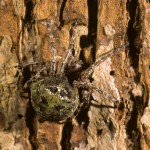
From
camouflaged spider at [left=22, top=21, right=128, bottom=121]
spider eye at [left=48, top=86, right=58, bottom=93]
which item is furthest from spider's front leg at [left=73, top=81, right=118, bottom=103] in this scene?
spider eye at [left=48, top=86, right=58, bottom=93]

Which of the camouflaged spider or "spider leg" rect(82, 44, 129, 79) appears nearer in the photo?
"spider leg" rect(82, 44, 129, 79)

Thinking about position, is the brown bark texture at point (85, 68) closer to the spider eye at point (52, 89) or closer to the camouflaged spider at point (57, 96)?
Answer: the camouflaged spider at point (57, 96)

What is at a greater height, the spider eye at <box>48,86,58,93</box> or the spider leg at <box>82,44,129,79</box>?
the spider leg at <box>82,44,129,79</box>

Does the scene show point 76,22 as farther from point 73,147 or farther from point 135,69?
point 73,147

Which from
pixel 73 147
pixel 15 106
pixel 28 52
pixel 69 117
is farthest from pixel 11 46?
pixel 73 147

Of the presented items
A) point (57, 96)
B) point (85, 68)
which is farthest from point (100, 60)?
point (57, 96)

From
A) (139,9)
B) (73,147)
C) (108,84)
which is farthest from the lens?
(73,147)

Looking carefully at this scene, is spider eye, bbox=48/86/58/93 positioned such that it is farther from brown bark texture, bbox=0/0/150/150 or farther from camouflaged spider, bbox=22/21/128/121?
brown bark texture, bbox=0/0/150/150

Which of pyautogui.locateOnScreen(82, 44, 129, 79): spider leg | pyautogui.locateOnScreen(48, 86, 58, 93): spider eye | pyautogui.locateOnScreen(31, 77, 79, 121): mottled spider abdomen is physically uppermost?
pyautogui.locateOnScreen(82, 44, 129, 79): spider leg
